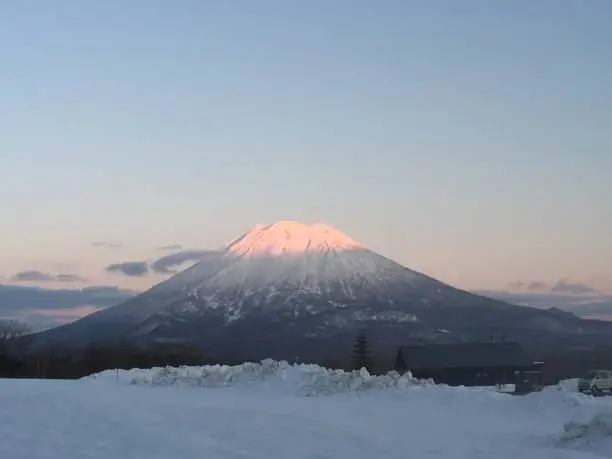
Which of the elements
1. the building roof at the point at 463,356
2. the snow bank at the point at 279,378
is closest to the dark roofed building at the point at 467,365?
the building roof at the point at 463,356

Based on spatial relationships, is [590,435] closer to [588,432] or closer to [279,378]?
[588,432]

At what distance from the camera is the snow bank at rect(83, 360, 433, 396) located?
23.2 m

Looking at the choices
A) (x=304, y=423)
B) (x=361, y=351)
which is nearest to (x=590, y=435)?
(x=304, y=423)

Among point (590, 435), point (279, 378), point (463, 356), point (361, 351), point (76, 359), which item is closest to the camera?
point (590, 435)

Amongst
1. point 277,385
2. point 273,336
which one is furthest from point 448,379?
point 273,336

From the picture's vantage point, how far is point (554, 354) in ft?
432

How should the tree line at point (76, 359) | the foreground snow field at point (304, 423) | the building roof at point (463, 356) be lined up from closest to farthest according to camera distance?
1. the foreground snow field at point (304, 423)
2. the tree line at point (76, 359)
3. the building roof at point (463, 356)

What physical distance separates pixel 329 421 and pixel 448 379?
49821mm

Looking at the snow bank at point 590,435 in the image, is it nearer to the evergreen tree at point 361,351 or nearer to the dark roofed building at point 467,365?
the dark roofed building at point 467,365

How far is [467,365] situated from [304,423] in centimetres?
5015

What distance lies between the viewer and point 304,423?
15711 millimetres

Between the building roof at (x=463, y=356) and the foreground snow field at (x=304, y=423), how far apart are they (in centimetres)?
4196

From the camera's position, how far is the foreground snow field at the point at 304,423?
13719 millimetres

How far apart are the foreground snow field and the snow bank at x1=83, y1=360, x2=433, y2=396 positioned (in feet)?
0.31
